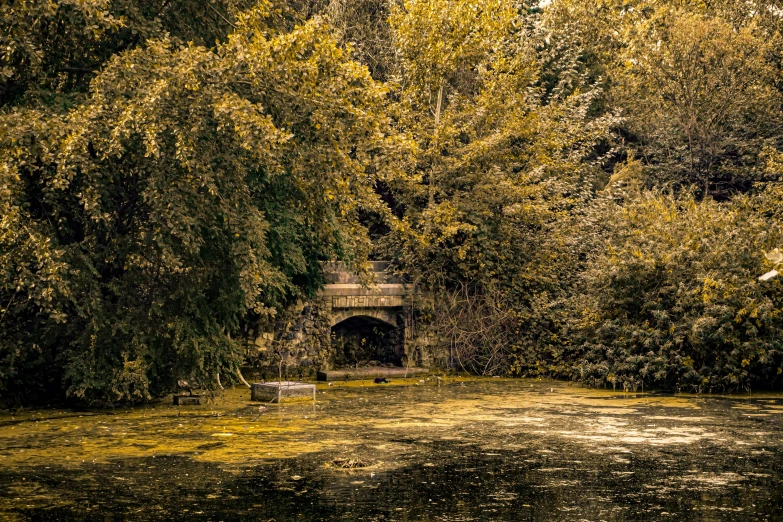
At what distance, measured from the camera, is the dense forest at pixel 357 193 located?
1534cm

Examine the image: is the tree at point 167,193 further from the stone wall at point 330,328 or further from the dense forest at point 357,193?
the stone wall at point 330,328

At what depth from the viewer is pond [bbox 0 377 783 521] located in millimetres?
9547

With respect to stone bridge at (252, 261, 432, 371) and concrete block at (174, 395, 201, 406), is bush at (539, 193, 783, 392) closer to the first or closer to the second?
stone bridge at (252, 261, 432, 371)

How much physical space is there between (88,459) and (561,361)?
507 inches

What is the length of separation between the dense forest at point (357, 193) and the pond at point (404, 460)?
154 cm

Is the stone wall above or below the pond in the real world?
above

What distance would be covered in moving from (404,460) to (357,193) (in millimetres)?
6902

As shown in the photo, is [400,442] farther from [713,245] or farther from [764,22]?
[764,22]

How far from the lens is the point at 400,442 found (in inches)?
539

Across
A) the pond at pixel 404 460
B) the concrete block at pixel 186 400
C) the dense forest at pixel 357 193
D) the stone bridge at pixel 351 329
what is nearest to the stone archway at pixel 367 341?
the stone bridge at pixel 351 329

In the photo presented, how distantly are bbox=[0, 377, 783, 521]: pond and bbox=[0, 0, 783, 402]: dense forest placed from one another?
1.54m

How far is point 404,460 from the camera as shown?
40.1ft

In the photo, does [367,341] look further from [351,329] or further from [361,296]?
[361,296]

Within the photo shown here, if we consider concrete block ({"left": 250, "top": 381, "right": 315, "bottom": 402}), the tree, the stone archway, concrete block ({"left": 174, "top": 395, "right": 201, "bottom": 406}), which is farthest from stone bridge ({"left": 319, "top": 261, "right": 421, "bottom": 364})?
concrete block ({"left": 174, "top": 395, "right": 201, "bottom": 406})
